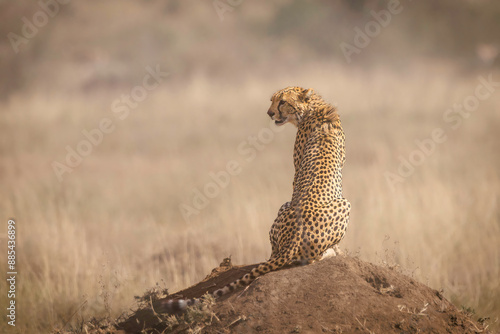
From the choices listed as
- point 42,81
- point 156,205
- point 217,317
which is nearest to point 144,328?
point 217,317

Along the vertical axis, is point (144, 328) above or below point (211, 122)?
below

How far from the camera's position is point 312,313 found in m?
4.56

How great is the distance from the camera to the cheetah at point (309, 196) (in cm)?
513

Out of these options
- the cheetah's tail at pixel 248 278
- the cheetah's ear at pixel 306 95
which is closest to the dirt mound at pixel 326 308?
the cheetah's tail at pixel 248 278

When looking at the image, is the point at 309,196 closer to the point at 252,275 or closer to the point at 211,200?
the point at 252,275

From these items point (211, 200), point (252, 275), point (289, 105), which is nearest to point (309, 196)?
point (252, 275)

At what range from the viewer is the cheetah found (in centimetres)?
513

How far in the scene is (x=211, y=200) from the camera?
1262cm

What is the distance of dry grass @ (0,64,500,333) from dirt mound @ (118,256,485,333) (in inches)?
64.4

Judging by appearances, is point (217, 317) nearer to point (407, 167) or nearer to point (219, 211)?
point (219, 211)

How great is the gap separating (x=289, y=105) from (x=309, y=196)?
0.98 metres

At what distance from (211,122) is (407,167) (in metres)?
6.70

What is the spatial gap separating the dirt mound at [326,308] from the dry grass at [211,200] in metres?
1.64

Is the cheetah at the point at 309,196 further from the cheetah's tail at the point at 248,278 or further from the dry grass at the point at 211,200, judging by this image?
the dry grass at the point at 211,200
